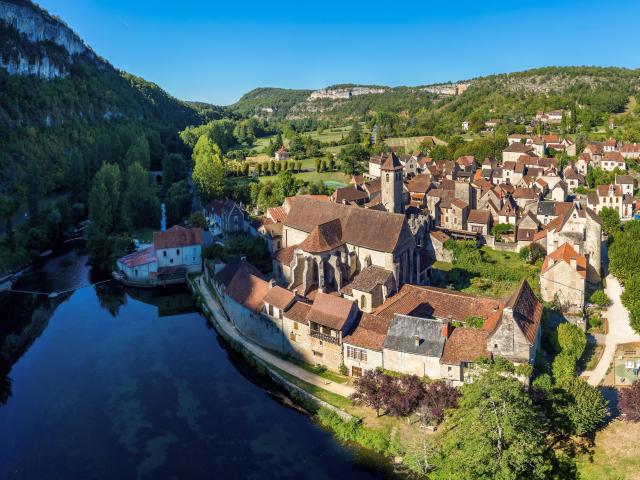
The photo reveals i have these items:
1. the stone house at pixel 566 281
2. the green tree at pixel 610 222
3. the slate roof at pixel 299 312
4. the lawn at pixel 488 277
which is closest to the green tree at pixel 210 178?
the lawn at pixel 488 277

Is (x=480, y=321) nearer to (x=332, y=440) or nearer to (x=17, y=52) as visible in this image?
(x=332, y=440)

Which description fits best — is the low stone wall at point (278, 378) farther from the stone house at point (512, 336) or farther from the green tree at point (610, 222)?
the green tree at point (610, 222)

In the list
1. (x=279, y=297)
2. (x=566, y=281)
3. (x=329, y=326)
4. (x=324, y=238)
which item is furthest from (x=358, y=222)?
(x=566, y=281)

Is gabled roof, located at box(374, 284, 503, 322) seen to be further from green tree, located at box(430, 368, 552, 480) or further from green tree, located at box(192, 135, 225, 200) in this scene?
green tree, located at box(192, 135, 225, 200)

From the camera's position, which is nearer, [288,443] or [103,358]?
[288,443]

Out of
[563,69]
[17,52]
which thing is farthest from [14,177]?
[563,69]

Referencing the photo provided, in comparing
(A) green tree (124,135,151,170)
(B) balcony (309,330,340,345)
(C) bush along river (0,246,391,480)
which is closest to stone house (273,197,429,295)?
(B) balcony (309,330,340,345)

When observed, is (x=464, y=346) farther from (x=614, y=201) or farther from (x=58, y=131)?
(x=58, y=131)
